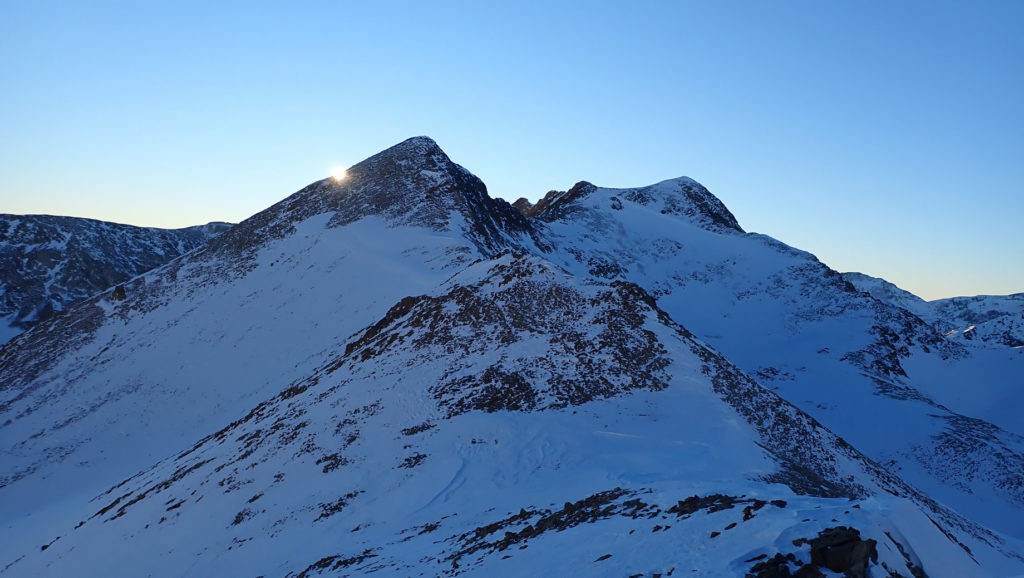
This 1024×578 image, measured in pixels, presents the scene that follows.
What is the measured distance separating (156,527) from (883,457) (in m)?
44.6

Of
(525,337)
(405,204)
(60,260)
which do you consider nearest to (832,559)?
(525,337)

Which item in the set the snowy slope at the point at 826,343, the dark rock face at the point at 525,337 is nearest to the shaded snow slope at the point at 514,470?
the dark rock face at the point at 525,337

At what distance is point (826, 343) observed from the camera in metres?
68.7

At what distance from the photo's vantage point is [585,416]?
27438 mm

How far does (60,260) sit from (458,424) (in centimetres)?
12081

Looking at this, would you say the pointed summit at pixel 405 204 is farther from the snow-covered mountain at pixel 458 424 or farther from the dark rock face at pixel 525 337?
the dark rock face at pixel 525 337

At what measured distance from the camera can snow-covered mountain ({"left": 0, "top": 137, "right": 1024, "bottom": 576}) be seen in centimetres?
1580

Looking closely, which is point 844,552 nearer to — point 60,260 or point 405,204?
point 405,204

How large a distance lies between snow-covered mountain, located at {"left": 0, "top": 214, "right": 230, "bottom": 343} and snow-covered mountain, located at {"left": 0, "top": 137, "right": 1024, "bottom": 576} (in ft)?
152

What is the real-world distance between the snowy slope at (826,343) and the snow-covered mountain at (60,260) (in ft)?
270

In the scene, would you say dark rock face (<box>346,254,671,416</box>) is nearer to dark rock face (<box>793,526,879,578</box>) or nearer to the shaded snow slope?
the shaded snow slope

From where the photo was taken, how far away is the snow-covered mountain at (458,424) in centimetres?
1580

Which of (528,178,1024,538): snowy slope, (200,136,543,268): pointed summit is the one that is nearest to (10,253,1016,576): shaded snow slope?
(528,178,1024,538): snowy slope

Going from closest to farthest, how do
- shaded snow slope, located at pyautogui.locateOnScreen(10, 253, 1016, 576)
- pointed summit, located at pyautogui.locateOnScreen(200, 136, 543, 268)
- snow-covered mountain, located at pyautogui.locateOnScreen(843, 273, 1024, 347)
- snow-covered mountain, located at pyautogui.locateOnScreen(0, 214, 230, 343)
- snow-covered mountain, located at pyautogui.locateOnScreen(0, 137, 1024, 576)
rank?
shaded snow slope, located at pyautogui.locateOnScreen(10, 253, 1016, 576), snow-covered mountain, located at pyautogui.locateOnScreen(0, 137, 1024, 576), pointed summit, located at pyautogui.locateOnScreen(200, 136, 543, 268), snow-covered mountain, located at pyautogui.locateOnScreen(0, 214, 230, 343), snow-covered mountain, located at pyautogui.locateOnScreen(843, 273, 1024, 347)
